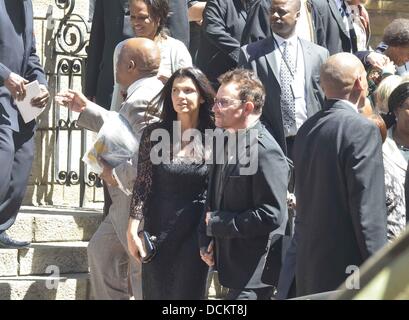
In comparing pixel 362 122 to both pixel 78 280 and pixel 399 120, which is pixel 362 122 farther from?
pixel 78 280

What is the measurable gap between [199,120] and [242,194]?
29.7 inches

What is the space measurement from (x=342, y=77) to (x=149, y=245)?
1.40 meters

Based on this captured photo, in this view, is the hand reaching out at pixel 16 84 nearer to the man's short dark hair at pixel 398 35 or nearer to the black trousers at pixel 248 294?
the black trousers at pixel 248 294

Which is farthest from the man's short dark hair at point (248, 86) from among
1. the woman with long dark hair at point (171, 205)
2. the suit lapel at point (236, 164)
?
the woman with long dark hair at point (171, 205)

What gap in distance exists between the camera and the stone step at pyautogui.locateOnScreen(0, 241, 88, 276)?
725 centimetres

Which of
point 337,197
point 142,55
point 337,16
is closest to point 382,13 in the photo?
point 337,16

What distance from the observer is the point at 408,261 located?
4.41ft

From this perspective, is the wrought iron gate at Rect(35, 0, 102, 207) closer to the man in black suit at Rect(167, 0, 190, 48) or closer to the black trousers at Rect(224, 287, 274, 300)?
the man in black suit at Rect(167, 0, 190, 48)

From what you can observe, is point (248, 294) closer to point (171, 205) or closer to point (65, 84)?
point (171, 205)

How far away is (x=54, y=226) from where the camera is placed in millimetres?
7695

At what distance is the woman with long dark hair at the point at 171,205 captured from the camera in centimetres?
583

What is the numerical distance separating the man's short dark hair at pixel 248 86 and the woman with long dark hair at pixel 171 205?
0.36 m

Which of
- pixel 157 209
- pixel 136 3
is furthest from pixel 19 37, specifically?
pixel 157 209

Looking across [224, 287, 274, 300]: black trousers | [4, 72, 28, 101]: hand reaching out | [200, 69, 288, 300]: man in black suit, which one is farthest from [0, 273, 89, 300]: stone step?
[224, 287, 274, 300]: black trousers
